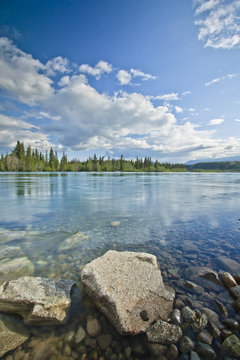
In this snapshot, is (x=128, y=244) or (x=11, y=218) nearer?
(x=128, y=244)

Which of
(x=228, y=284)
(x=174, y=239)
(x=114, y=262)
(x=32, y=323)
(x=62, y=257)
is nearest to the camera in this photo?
(x=32, y=323)

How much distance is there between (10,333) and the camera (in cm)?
293

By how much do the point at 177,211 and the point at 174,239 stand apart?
522 cm

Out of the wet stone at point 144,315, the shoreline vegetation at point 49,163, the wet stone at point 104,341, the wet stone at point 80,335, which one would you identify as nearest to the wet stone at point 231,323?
the wet stone at point 144,315

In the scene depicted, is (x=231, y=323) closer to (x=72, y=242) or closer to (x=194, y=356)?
(x=194, y=356)

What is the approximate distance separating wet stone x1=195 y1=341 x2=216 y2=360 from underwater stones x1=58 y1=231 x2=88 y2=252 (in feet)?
15.3

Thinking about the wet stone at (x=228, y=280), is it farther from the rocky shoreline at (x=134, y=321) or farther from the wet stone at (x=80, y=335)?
the wet stone at (x=80, y=335)

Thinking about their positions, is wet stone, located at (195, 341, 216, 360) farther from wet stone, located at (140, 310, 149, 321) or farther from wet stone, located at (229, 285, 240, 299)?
wet stone, located at (229, 285, 240, 299)

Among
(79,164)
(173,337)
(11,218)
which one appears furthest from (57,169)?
(173,337)

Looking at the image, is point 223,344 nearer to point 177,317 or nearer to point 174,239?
point 177,317

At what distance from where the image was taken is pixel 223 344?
2.72m

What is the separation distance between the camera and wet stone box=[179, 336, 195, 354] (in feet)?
8.77

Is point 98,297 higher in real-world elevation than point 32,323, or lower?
higher

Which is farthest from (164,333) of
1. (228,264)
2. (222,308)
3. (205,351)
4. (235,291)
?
(228,264)
